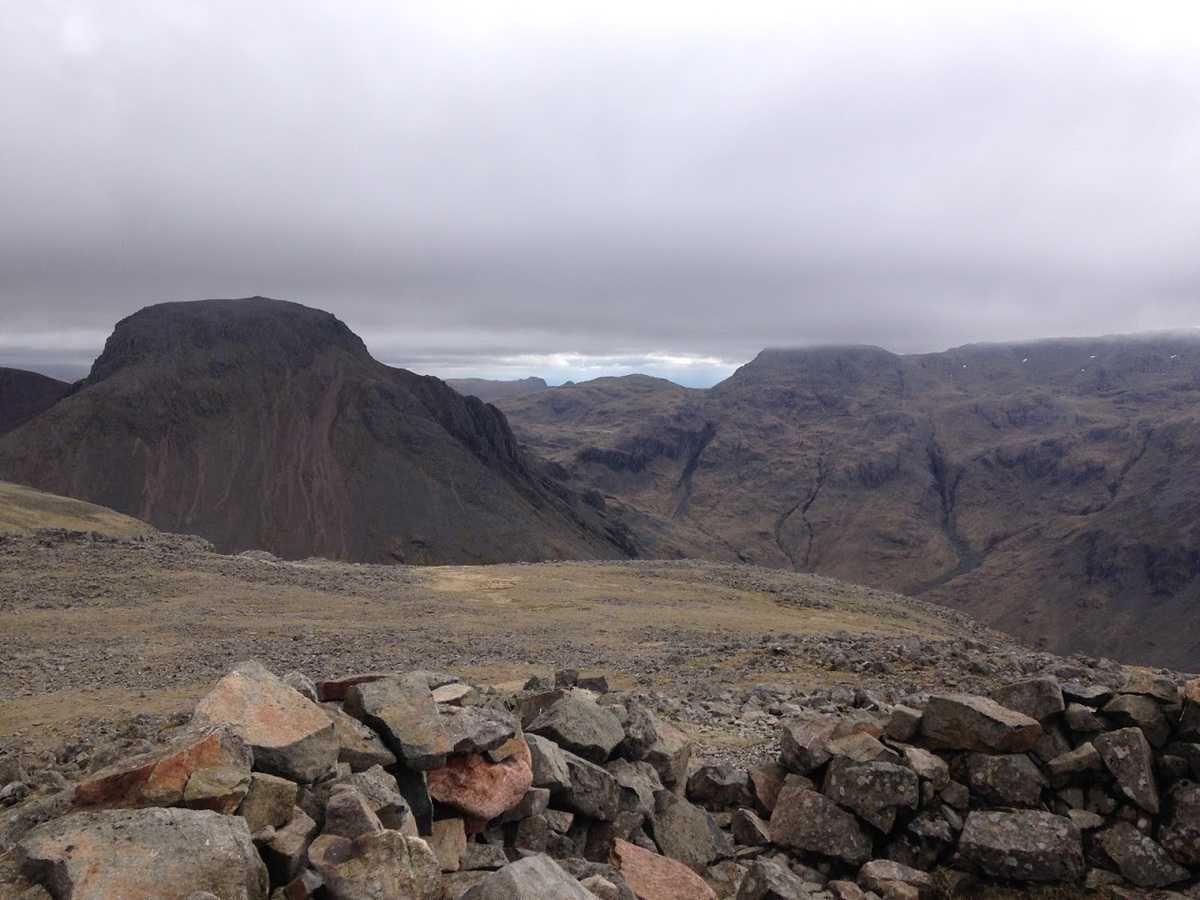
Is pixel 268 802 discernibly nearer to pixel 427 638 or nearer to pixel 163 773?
pixel 163 773

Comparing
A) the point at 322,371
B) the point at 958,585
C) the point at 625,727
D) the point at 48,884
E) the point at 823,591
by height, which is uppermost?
the point at 322,371

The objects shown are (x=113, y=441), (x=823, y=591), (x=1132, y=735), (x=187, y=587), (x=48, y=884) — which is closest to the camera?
(x=48, y=884)

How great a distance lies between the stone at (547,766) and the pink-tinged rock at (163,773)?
3.41m

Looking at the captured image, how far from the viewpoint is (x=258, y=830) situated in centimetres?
716

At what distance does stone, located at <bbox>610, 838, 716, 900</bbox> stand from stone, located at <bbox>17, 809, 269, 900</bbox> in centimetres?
425

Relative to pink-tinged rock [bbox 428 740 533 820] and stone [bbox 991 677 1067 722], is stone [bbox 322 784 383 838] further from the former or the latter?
stone [bbox 991 677 1067 722]

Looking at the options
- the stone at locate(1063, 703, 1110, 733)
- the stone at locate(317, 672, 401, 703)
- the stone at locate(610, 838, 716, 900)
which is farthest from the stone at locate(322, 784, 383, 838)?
the stone at locate(1063, 703, 1110, 733)

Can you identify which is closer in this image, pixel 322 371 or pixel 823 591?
pixel 823 591

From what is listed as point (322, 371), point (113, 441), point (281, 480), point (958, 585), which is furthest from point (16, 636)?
point (958, 585)

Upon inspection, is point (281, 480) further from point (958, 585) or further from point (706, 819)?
point (958, 585)

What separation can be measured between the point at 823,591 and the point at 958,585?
12538 centimetres

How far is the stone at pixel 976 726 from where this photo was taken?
35.9ft

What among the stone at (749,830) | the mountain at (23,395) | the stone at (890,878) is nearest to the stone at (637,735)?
the stone at (749,830)

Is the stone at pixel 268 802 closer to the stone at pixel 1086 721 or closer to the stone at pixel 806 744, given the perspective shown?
the stone at pixel 806 744
